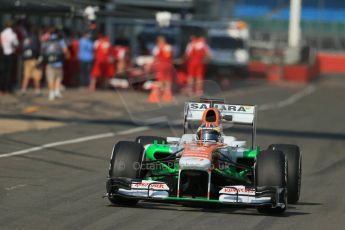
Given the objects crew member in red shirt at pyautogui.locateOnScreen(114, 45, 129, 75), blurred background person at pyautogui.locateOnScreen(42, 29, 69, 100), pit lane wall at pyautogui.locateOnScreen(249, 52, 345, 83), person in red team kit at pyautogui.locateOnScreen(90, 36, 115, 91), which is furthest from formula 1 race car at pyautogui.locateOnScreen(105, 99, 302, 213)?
pit lane wall at pyautogui.locateOnScreen(249, 52, 345, 83)

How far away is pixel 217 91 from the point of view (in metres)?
12.5

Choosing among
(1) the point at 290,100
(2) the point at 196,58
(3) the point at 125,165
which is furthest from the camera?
(1) the point at 290,100

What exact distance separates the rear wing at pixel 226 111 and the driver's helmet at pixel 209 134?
773 millimetres

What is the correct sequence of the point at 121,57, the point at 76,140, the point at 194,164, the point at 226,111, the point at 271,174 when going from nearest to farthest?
the point at 194,164 < the point at 271,174 < the point at 226,111 < the point at 76,140 < the point at 121,57

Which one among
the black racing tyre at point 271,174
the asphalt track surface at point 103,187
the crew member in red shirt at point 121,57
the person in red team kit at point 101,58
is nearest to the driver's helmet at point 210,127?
the black racing tyre at point 271,174

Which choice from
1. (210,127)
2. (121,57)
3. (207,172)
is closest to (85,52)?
(121,57)

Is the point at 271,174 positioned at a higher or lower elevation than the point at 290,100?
higher

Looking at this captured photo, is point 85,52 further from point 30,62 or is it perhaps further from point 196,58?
point 196,58

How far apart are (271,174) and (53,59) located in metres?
17.0

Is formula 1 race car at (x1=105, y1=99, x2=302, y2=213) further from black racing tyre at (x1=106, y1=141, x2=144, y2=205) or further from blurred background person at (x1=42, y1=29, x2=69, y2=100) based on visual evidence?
blurred background person at (x1=42, y1=29, x2=69, y2=100)

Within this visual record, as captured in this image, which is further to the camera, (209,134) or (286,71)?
(286,71)

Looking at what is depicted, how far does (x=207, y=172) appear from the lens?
10242 mm

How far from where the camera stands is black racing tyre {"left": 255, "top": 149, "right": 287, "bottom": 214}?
34.0ft

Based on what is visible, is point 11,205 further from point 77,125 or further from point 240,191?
point 77,125
